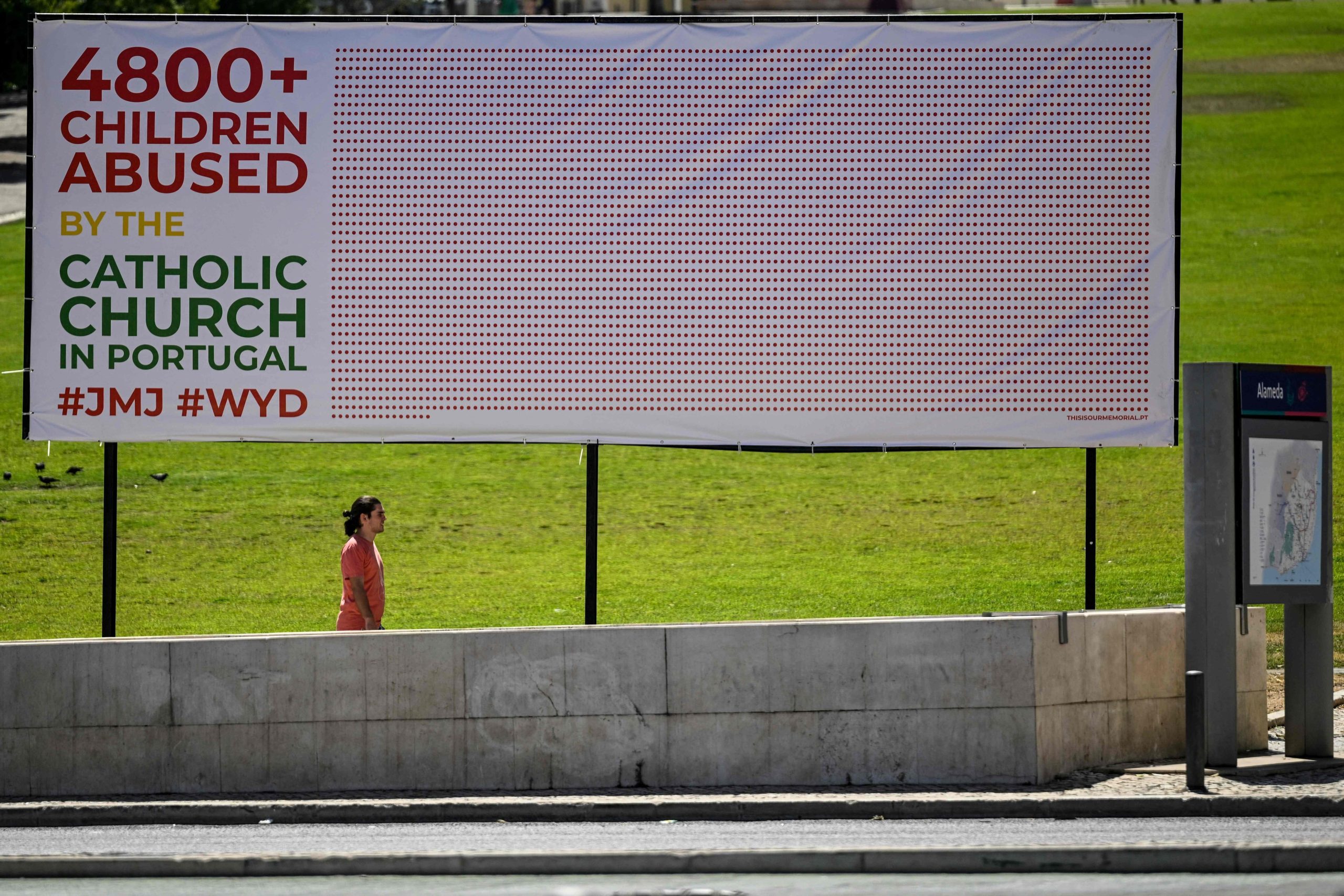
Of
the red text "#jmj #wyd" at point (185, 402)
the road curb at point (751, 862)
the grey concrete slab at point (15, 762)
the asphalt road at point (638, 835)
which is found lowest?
the asphalt road at point (638, 835)

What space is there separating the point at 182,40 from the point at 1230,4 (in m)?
78.2

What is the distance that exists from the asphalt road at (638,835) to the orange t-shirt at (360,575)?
82.0 inches

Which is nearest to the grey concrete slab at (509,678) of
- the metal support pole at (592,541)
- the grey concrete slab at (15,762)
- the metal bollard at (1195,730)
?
the metal support pole at (592,541)

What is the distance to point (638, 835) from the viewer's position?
31.5 ft

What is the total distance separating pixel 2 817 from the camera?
10336mm

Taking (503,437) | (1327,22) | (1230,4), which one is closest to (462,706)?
(503,437)

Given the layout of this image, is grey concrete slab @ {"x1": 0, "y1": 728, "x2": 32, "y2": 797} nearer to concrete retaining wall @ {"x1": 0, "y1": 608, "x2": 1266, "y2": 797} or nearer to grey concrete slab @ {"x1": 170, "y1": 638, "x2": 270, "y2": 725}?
concrete retaining wall @ {"x1": 0, "y1": 608, "x2": 1266, "y2": 797}

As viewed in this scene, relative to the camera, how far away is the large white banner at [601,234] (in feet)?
42.3

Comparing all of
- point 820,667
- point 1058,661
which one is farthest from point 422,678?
point 1058,661

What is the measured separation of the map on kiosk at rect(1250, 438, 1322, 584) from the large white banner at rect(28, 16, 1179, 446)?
3.53 ft

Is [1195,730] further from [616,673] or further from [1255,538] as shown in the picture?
[616,673]

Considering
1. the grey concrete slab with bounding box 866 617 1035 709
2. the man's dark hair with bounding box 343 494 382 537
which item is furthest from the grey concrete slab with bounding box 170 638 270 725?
the grey concrete slab with bounding box 866 617 1035 709

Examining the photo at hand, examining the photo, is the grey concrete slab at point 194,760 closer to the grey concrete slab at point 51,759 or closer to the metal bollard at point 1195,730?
the grey concrete slab at point 51,759

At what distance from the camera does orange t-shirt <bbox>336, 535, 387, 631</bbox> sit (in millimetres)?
11734
